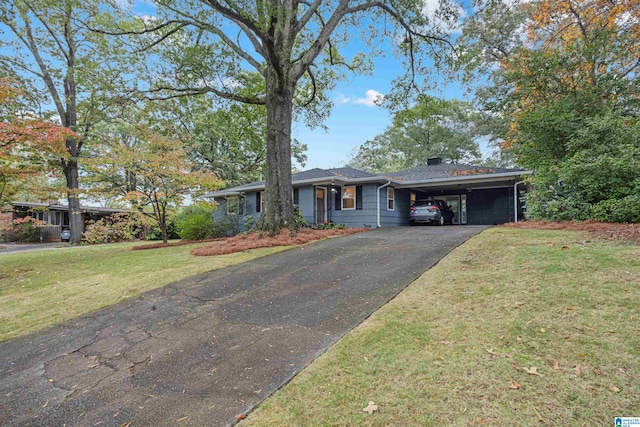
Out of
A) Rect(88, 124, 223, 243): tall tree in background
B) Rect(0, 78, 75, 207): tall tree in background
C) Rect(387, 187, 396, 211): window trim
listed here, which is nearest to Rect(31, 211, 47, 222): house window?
Rect(88, 124, 223, 243): tall tree in background

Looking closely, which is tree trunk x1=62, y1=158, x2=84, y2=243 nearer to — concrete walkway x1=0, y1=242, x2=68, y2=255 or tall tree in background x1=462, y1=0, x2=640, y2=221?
concrete walkway x1=0, y1=242, x2=68, y2=255

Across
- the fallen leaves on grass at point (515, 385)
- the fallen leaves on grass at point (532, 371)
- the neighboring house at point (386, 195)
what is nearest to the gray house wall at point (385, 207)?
the neighboring house at point (386, 195)

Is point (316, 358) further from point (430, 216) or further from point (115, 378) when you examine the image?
point (430, 216)

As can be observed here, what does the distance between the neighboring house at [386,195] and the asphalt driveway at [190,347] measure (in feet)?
27.1

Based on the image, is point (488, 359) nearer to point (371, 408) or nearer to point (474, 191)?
point (371, 408)

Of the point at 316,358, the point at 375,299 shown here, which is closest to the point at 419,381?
the point at 316,358

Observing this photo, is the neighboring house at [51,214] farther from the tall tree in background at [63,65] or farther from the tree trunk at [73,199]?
the tall tree in background at [63,65]

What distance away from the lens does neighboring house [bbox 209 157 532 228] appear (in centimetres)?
1380

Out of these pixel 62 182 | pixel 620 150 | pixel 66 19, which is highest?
pixel 66 19

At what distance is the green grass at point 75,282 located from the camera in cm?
485

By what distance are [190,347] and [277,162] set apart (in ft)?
25.6

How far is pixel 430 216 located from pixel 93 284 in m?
12.7

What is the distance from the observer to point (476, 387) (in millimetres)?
2221

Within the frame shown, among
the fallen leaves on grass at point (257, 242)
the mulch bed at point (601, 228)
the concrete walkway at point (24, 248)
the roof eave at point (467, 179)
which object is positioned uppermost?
the roof eave at point (467, 179)
